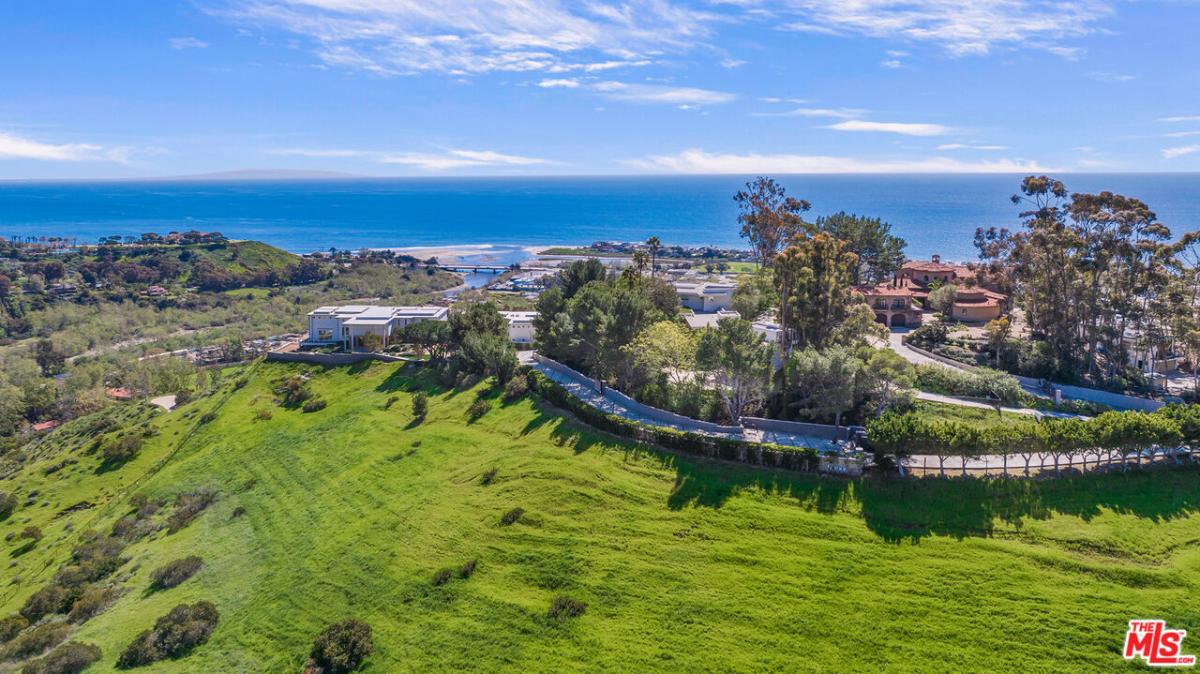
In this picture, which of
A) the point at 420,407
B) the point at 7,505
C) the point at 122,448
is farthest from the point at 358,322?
the point at 7,505

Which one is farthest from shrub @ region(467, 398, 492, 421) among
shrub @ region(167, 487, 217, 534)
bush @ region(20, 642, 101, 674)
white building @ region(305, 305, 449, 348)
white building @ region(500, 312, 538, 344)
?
white building @ region(305, 305, 449, 348)

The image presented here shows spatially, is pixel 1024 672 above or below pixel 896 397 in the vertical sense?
below

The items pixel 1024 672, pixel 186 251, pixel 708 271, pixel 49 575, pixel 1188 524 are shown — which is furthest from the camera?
pixel 186 251

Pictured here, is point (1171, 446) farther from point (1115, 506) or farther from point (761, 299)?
point (761, 299)

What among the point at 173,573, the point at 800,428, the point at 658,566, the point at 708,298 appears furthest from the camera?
the point at 708,298

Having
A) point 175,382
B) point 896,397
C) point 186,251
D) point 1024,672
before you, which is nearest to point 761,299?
point 896,397

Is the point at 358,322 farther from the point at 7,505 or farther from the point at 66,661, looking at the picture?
the point at 66,661

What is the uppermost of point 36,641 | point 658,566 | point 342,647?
point 658,566

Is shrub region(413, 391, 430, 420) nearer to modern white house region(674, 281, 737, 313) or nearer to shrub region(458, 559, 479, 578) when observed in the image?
shrub region(458, 559, 479, 578)
